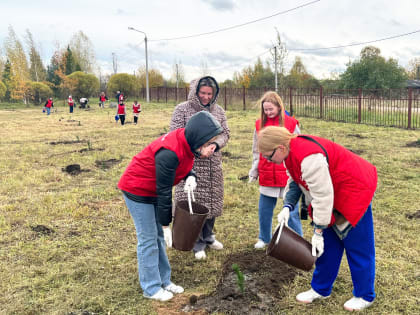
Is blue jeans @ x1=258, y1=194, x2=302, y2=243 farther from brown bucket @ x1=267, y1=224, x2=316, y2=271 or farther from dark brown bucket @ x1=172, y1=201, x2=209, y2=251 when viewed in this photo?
dark brown bucket @ x1=172, y1=201, x2=209, y2=251

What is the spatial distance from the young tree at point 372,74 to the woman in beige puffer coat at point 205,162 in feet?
81.0

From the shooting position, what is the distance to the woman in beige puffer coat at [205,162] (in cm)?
326

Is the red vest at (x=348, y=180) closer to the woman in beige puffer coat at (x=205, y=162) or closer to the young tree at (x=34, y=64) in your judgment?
the woman in beige puffer coat at (x=205, y=162)

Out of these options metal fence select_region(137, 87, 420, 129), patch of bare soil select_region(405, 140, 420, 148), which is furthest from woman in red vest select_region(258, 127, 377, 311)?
metal fence select_region(137, 87, 420, 129)

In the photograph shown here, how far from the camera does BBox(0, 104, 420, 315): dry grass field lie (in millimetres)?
2729

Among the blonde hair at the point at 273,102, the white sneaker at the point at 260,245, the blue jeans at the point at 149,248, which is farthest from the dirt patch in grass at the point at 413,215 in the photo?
the blue jeans at the point at 149,248

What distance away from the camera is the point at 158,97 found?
1246 inches

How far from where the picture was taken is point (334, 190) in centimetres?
224

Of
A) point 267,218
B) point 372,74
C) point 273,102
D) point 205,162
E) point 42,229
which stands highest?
point 372,74

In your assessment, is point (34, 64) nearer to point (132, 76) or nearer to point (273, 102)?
point (132, 76)

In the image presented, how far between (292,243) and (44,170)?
601cm

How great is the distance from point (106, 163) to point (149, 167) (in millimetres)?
5606

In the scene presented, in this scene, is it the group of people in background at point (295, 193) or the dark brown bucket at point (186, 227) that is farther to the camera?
the dark brown bucket at point (186, 227)

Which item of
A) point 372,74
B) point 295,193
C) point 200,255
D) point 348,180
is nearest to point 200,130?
point 295,193
